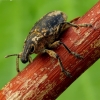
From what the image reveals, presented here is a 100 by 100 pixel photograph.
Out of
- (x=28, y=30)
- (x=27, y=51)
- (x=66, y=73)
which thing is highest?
(x=28, y=30)

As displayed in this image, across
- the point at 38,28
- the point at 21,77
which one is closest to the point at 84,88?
the point at 38,28

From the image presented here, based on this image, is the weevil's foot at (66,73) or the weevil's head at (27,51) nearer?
the weevil's foot at (66,73)

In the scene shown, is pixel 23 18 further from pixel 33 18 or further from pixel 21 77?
pixel 21 77

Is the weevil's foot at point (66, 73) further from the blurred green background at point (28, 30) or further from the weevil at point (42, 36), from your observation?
the blurred green background at point (28, 30)

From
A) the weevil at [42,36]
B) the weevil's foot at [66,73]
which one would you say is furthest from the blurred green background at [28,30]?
the weevil's foot at [66,73]

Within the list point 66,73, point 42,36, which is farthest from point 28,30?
point 66,73

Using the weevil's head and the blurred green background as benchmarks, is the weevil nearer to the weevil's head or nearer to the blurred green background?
the weevil's head

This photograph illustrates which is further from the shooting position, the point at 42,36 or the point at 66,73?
the point at 42,36

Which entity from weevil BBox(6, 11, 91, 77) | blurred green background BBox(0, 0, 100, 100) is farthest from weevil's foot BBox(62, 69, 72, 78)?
blurred green background BBox(0, 0, 100, 100)

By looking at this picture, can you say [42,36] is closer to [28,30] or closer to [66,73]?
[28,30]
